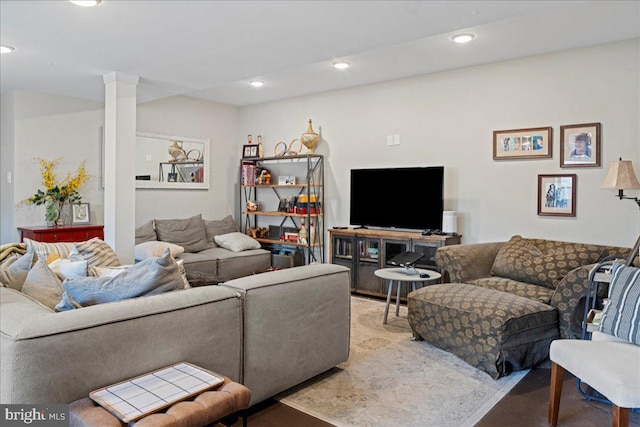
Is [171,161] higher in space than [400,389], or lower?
higher

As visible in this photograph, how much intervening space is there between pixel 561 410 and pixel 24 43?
4367 mm

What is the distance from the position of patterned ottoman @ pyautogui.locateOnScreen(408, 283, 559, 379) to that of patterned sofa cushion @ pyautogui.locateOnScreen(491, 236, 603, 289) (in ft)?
1.67

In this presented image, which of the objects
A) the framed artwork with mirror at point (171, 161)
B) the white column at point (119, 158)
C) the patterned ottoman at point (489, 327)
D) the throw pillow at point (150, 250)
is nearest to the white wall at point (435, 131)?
the framed artwork with mirror at point (171, 161)

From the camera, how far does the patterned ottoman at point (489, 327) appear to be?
2891 mm

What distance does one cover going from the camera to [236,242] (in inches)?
227

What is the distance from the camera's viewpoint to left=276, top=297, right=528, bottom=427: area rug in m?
2.36

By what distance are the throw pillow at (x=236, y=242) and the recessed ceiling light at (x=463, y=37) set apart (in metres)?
3.47

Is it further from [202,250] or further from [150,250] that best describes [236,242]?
[150,250]

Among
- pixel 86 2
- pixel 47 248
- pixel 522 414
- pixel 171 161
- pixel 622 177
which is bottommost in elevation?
pixel 522 414

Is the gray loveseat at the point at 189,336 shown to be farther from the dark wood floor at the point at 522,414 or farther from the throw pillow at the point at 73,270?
the throw pillow at the point at 73,270

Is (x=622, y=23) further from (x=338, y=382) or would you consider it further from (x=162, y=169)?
(x=162, y=169)

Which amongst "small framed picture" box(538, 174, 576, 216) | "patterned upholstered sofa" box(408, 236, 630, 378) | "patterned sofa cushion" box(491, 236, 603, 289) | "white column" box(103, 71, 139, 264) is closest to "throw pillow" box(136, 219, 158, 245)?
"white column" box(103, 71, 139, 264)

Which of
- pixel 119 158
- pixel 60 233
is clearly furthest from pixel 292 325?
pixel 60 233

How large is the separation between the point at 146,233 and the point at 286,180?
6.27ft
